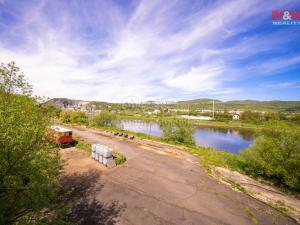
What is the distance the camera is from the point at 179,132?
819 inches

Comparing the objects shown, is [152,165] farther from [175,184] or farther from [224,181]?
[224,181]

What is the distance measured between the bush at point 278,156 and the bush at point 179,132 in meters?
9.54

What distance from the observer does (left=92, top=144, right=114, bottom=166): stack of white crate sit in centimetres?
1145

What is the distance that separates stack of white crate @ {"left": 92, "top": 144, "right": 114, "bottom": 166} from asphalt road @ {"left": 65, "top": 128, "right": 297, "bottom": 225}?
1.45ft

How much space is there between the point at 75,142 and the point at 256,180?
15.9 meters

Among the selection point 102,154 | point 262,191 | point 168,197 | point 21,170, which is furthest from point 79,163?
point 262,191

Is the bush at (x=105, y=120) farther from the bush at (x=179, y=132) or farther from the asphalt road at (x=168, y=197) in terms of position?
the asphalt road at (x=168, y=197)

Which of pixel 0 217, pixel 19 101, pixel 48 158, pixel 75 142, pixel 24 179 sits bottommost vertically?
pixel 75 142

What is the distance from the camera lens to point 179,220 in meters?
6.42

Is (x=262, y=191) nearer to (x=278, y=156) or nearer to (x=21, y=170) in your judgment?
(x=278, y=156)

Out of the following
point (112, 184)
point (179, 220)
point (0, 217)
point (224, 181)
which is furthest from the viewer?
point (224, 181)

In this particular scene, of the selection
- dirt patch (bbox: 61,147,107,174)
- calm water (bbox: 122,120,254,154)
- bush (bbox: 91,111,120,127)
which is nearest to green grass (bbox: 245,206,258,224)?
dirt patch (bbox: 61,147,107,174)

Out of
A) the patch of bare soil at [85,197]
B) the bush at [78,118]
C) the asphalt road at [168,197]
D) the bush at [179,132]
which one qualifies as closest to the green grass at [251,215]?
the asphalt road at [168,197]

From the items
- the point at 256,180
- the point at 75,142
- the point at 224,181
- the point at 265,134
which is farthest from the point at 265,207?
the point at 75,142
